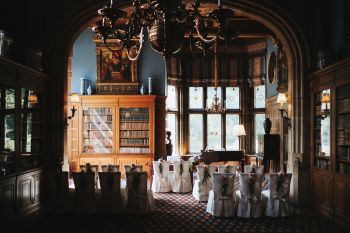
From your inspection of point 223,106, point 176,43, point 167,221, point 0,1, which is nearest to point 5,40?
point 0,1

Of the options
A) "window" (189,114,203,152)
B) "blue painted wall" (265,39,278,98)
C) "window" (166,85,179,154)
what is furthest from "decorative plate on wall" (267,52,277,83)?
"window" (166,85,179,154)

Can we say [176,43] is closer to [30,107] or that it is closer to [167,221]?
[167,221]

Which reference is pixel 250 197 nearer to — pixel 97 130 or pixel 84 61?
pixel 97 130

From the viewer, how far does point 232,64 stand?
15.9 m

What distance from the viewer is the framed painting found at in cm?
1294

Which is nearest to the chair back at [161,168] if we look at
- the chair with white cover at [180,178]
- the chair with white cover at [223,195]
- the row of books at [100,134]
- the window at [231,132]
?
the chair with white cover at [180,178]

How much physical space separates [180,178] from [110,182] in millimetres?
2823

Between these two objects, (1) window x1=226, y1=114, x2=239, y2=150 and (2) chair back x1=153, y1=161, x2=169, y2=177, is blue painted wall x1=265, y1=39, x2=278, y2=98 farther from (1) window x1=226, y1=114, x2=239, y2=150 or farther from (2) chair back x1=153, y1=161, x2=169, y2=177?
(2) chair back x1=153, y1=161, x2=169, y2=177

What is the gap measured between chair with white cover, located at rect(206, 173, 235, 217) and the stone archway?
1969 mm

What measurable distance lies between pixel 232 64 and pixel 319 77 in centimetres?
803

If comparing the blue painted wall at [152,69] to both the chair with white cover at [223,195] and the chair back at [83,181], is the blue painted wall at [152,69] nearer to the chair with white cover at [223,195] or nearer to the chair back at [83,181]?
the chair back at [83,181]

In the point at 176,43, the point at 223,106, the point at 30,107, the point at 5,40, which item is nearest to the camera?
the point at 176,43

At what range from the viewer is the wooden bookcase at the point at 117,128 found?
12.6 metres

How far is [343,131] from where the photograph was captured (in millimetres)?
6801
